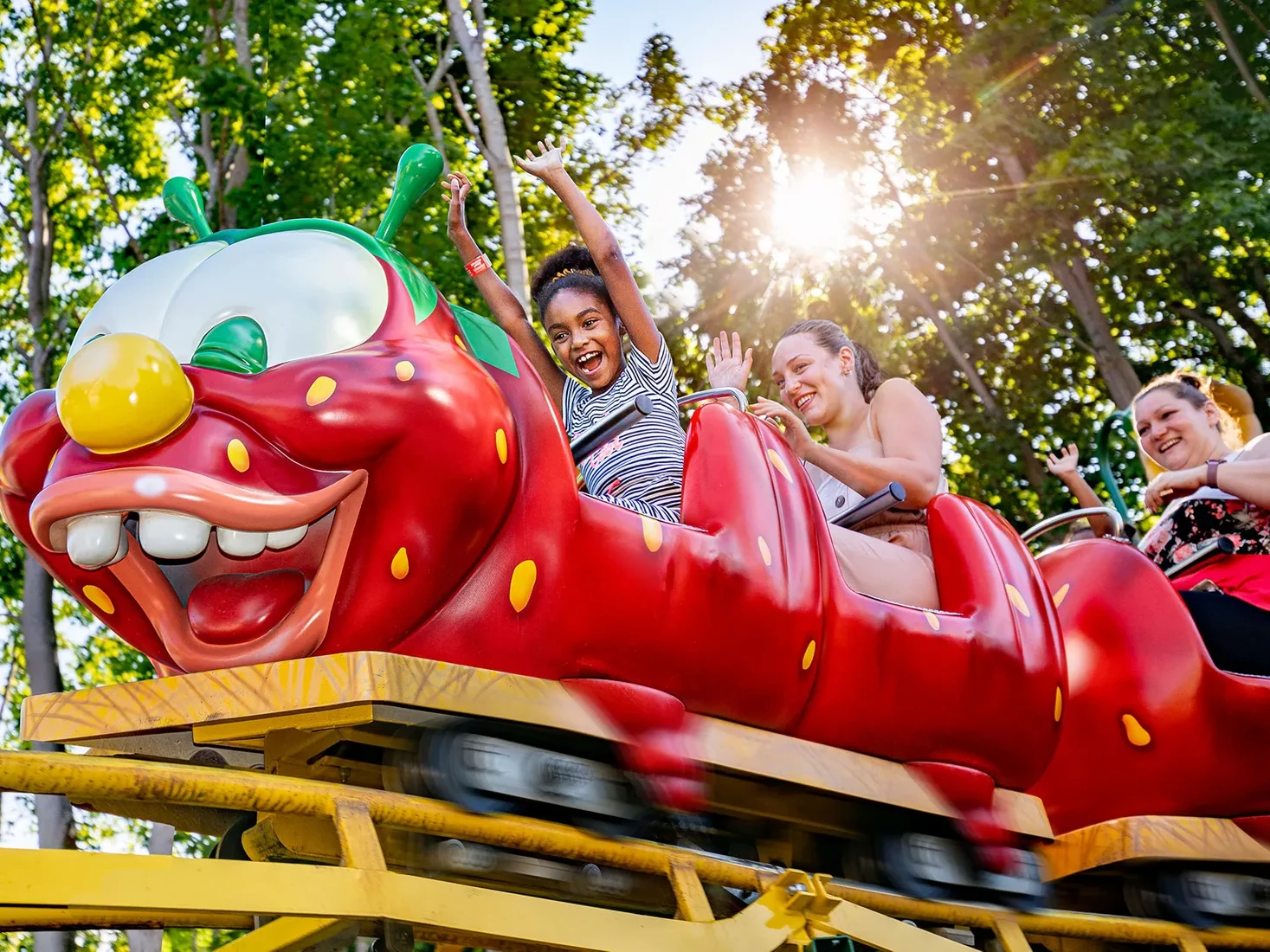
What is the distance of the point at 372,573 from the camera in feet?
8.42

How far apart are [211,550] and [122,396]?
1.37 feet

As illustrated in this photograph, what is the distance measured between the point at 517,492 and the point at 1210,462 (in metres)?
2.23

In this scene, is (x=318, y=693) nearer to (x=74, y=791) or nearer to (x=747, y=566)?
(x=74, y=791)

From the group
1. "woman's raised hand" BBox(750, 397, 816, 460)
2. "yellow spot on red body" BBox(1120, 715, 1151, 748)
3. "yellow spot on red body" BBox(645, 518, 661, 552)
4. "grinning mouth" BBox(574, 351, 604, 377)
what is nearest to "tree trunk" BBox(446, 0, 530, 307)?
"grinning mouth" BBox(574, 351, 604, 377)

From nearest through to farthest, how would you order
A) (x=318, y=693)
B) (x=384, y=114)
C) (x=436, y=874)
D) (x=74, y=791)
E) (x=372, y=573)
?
(x=74, y=791), (x=318, y=693), (x=372, y=573), (x=436, y=874), (x=384, y=114)

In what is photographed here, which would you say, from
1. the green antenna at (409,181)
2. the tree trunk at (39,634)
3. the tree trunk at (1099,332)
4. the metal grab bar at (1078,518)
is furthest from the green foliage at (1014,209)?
the green antenna at (409,181)

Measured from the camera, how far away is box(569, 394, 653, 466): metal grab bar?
2.96 m

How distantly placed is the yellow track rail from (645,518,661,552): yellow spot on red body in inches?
22.8

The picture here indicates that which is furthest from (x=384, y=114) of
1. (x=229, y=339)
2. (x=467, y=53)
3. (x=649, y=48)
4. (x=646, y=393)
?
(x=229, y=339)

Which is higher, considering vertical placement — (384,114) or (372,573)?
(384,114)

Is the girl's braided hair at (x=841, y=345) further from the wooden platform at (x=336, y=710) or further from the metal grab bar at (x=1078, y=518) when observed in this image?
the wooden platform at (x=336, y=710)

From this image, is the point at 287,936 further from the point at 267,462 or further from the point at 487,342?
the point at 487,342

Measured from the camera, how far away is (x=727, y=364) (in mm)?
3881

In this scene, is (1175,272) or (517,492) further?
(1175,272)
